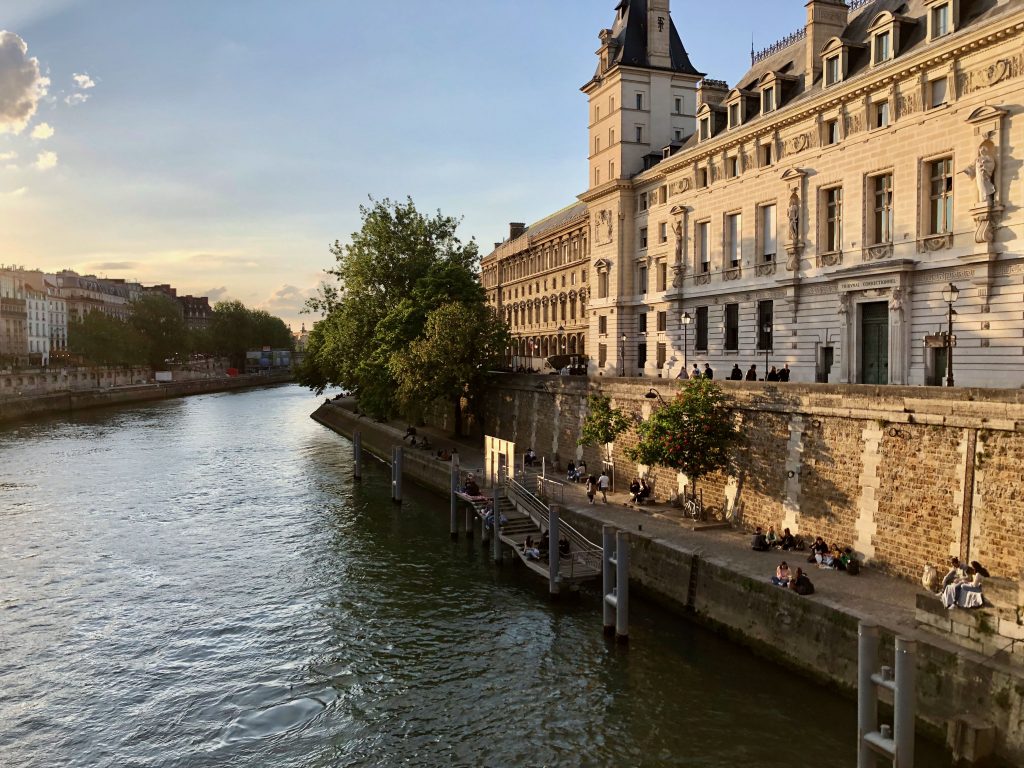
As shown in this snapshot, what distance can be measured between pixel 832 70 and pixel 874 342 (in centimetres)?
1214

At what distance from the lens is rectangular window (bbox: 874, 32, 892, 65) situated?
30422mm

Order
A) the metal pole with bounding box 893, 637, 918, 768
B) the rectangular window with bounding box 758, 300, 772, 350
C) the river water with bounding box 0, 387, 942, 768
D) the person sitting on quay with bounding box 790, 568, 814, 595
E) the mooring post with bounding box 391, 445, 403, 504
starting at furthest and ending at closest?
the mooring post with bounding box 391, 445, 403, 504 < the rectangular window with bounding box 758, 300, 772, 350 < the person sitting on quay with bounding box 790, 568, 814, 595 < the river water with bounding box 0, 387, 942, 768 < the metal pole with bounding box 893, 637, 918, 768

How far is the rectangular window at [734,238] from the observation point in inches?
1521

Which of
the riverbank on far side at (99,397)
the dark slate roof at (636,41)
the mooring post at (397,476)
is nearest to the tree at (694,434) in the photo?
the mooring post at (397,476)

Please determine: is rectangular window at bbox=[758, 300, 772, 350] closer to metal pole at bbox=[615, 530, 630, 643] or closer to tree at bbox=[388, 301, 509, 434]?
tree at bbox=[388, 301, 509, 434]

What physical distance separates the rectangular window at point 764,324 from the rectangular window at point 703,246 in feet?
15.7

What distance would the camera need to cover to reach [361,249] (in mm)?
56344

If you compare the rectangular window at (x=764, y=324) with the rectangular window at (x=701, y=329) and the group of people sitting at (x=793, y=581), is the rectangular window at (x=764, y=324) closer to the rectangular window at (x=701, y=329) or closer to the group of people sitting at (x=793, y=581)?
the rectangular window at (x=701, y=329)

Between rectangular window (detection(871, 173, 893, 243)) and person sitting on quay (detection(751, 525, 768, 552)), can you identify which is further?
rectangular window (detection(871, 173, 893, 243))

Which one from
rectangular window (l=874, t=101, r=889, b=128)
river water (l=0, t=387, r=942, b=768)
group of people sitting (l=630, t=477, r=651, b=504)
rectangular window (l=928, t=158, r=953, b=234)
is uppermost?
rectangular window (l=874, t=101, r=889, b=128)

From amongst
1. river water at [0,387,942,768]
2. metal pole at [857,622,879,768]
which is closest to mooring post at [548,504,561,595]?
river water at [0,387,942,768]

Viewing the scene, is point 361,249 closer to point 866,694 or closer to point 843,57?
point 843,57

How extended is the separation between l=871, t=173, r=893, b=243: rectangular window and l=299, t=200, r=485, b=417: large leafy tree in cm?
2605

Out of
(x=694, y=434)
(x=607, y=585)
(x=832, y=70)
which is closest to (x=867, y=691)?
(x=607, y=585)
